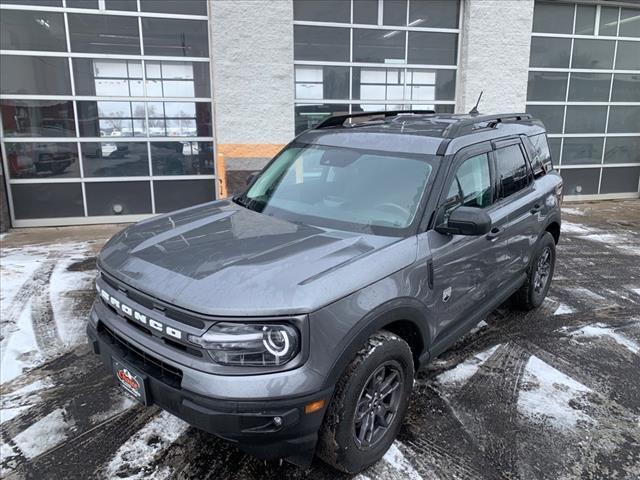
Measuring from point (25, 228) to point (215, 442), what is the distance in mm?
7641

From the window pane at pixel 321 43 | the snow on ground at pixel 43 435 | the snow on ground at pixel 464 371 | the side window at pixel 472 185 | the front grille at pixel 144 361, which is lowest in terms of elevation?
the snow on ground at pixel 43 435

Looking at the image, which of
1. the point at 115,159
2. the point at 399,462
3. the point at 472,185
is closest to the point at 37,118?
the point at 115,159

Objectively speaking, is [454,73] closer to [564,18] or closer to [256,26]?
[564,18]

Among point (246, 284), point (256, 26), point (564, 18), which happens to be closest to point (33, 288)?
point (246, 284)

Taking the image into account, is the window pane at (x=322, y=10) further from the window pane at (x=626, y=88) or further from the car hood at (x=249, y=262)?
the car hood at (x=249, y=262)

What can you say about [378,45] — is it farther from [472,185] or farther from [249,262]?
[249,262]

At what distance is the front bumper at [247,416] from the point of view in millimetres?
2182

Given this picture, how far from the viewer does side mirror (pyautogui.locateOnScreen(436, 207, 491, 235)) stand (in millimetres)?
2859

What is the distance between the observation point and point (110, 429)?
313cm

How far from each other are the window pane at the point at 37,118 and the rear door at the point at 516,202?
768cm

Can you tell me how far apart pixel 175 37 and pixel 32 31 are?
234 cm

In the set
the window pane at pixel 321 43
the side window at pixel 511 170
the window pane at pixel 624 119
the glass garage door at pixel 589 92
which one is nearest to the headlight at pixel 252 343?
the side window at pixel 511 170

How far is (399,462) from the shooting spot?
2.83 m

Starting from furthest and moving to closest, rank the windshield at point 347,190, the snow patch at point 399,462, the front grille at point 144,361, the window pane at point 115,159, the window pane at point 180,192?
1. the window pane at point 180,192
2. the window pane at point 115,159
3. the windshield at point 347,190
4. the snow patch at point 399,462
5. the front grille at point 144,361
